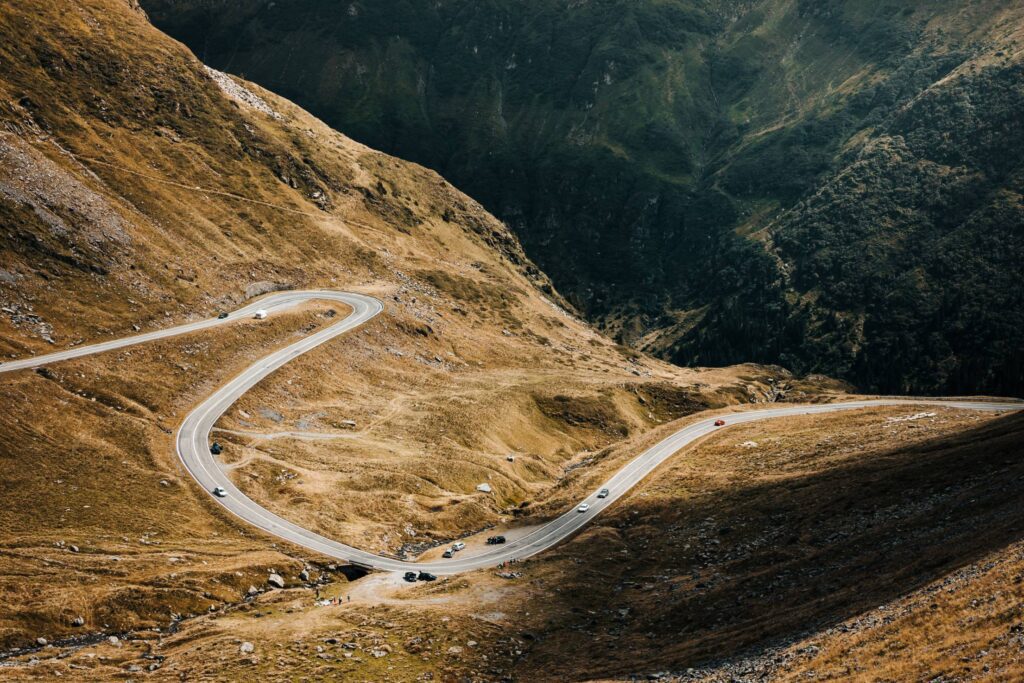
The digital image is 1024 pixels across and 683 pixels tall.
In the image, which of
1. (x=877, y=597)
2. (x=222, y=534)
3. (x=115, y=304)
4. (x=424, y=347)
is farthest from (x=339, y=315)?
(x=877, y=597)

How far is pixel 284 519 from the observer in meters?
89.2

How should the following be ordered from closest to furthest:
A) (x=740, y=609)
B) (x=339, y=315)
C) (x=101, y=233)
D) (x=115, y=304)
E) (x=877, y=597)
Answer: (x=877, y=597)
(x=740, y=609)
(x=115, y=304)
(x=101, y=233)
(x=339, y=315)

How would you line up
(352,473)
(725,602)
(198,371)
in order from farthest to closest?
(198,371)
(352,473)
(725,602)

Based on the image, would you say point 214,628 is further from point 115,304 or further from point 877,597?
point 115,304

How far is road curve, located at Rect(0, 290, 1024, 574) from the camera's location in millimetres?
85812

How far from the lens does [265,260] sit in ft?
514

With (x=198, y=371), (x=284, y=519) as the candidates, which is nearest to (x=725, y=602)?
(x=284, y=519)

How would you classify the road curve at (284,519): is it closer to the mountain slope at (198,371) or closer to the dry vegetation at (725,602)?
the mountain slope at (198,371)

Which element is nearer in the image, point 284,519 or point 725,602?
point 725,602

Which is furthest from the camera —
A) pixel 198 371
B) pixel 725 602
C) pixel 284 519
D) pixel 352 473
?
pixel 198 371

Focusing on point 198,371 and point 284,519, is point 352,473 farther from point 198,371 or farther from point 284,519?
point 198,371

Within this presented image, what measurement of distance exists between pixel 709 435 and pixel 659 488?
2703cm

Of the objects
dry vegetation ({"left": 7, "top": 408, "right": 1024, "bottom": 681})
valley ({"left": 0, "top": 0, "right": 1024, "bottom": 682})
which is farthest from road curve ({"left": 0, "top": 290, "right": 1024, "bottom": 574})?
dry vegetation ({"left": 7, "top": 408, "right": 1024, "bottom": 681})

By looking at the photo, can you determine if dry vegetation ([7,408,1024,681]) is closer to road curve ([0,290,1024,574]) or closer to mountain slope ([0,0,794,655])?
road curve ([0,290,1024,574])
